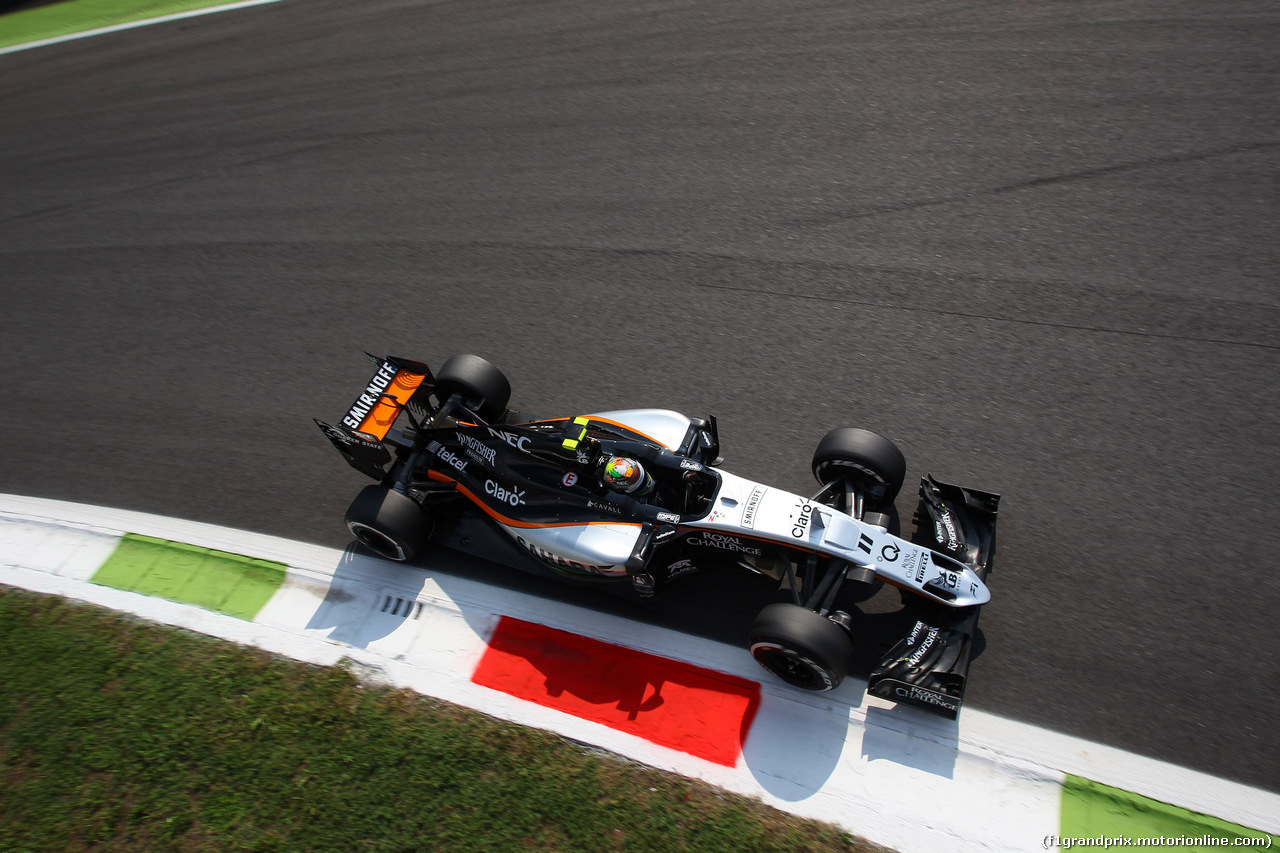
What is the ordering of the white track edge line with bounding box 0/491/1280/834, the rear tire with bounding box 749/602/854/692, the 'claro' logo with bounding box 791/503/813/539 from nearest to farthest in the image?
1. the white track edge line with bounding box 0/491/1280/834
2. the rear tire with bounding box 749/602/854/692
3. the 'claro' logo with bounding box 791/503/813/539

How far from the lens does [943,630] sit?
203 inches

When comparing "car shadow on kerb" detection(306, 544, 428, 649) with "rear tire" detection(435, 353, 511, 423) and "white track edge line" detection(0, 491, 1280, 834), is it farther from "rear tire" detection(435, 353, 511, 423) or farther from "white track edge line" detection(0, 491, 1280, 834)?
"white track edge line" detection(0, 491, 1280, 834)

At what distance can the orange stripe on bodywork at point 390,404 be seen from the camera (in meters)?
6.03

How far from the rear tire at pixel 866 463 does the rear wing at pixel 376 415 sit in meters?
3.30

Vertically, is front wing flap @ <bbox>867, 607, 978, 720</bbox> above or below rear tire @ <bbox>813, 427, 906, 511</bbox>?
below

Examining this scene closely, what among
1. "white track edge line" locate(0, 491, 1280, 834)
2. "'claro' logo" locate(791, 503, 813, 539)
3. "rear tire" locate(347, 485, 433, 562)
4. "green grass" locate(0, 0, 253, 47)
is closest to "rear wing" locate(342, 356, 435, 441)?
"rear tire" locate(347, 485, 433, 562)

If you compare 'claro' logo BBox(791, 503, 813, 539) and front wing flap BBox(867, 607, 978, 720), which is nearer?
front wing flap BBox(867, 607, 978, 720)

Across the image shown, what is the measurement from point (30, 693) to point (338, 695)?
2415 millimetres

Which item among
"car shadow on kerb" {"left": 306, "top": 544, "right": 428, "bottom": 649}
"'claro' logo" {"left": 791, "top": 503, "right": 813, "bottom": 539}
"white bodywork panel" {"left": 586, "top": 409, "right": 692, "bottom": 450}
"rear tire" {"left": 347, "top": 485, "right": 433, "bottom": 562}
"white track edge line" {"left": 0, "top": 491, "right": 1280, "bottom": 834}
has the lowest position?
"car shadow on kerb" {"left": 306, "top": 544, "right": 428, "bottom": 649}

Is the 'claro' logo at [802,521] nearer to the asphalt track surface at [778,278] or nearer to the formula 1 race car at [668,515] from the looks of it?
the formula 1 race car at [668,515]

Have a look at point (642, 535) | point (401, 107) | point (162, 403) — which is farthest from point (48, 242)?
point (642, 535)

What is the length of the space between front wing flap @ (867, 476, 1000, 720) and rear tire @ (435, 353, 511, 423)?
3.52 m

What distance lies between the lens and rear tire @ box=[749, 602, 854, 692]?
4.87 metres

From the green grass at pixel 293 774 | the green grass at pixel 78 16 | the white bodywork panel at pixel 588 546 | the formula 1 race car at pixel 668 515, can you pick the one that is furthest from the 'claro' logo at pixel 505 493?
the green grass at pixel 78 16
